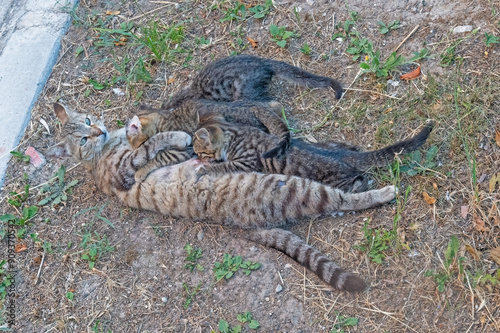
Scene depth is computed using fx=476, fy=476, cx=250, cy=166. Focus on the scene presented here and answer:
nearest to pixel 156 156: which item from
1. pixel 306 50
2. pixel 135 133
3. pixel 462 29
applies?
pixel 135 133

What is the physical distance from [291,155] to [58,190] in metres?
2.21

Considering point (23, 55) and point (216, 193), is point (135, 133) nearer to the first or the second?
point (216, 193)

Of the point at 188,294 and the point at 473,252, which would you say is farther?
the point at 188,294

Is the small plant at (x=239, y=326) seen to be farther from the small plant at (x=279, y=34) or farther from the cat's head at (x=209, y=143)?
the small plant at (x=279, y=34)

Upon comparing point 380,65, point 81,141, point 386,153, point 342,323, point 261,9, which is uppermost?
point 261,9

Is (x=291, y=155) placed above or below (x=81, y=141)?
below

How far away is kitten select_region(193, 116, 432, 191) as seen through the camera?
3525 millimetres

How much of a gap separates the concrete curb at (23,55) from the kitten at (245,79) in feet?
5.61

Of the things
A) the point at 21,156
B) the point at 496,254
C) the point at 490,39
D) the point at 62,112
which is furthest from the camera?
the point at 21,156

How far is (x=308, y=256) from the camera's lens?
3.41 metres

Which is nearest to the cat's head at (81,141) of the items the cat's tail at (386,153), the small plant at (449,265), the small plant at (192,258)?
the small plant at (192,258)

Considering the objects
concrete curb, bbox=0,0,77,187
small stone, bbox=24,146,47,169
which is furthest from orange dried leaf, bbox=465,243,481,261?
concrete curb, bbox=0,0,77,187

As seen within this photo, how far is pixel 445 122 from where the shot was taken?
3742 millimetres

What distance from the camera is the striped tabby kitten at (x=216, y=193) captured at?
139 inches
